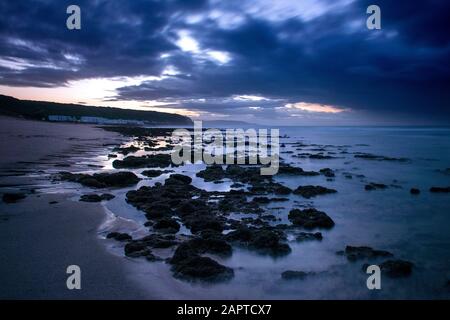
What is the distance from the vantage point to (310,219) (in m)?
9.45

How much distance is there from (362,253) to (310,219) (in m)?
2.13

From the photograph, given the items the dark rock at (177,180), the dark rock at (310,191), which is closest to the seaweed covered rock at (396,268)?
the dark rock at (310,191)

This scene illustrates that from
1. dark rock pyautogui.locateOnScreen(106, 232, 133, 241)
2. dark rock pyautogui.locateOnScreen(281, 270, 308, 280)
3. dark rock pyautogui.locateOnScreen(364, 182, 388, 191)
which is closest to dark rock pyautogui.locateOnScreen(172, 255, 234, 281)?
dark rock pyautogui.locateOnScreen(281, 270, 308, 280)

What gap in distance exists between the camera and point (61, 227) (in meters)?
7.79

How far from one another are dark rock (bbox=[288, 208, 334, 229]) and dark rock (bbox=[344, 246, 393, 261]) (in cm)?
157

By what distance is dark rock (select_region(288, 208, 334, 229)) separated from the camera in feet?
30.2

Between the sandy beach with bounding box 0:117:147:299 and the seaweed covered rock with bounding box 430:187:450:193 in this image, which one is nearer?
the sandy beach with bounding box 0:117:147:299

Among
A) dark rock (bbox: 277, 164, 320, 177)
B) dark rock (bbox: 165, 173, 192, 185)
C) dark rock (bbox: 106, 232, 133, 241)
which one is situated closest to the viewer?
dark rock (bbox: 106, 232, 133, 241)

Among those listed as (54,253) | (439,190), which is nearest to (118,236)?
(54,253)

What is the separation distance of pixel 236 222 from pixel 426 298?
4572 mm

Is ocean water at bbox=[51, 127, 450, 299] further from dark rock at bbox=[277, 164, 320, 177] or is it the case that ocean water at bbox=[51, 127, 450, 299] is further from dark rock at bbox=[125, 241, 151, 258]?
dark rock at bbox=[277, 164, 320, 177]

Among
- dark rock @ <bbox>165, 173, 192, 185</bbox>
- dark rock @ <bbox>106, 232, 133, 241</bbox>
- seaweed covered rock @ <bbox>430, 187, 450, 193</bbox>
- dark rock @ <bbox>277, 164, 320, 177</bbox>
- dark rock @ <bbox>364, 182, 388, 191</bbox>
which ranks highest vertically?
dark rock @ <bbox>165, 173, 192, 185</bbox>
